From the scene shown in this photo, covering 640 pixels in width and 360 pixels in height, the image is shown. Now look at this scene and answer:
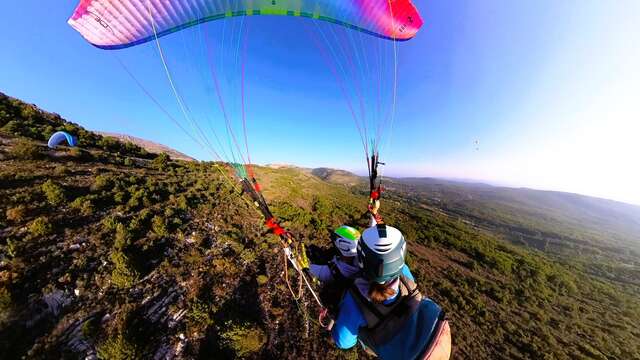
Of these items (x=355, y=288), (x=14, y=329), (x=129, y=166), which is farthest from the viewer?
(x=129, y=166)

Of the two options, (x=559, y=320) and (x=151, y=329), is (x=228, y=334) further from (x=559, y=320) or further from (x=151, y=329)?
(x=559, y=320)

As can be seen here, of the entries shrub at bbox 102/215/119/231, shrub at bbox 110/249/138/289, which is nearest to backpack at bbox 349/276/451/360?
shrub at bbox 110/249/138/289

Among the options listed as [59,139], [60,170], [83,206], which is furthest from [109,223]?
[59,139]

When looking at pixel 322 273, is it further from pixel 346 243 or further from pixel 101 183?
pixel 101 183

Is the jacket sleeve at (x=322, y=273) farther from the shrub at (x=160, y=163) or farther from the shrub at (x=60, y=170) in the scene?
the shrub at (x=160, y=163)

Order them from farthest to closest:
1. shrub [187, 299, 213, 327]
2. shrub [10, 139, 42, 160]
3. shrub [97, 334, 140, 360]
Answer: shrub [10, 139, 42, 160] < shrub [187, 299, 213, 327] < shrub [97, 334, 140, 360]

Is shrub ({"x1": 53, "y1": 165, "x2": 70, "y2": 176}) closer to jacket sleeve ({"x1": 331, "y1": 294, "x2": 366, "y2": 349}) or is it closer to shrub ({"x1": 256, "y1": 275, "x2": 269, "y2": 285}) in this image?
shrub ({"x1": 256, "y1": 275, "x2": 269, "y2": 285})

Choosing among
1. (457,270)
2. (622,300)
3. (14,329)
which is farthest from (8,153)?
(622,300)
